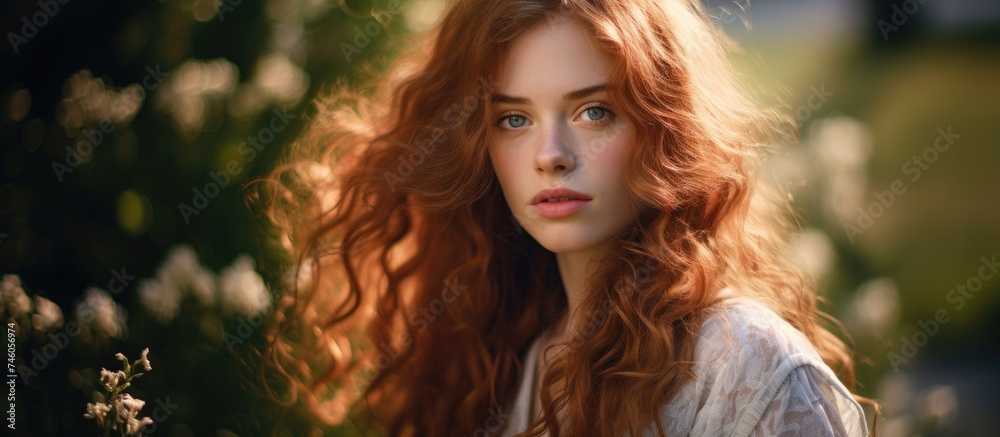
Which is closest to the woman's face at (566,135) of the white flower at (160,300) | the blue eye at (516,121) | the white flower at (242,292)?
the blue eye at (516,121)

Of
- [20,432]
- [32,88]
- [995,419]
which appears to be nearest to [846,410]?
[20,432]

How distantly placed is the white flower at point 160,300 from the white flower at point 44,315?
8.0 inches

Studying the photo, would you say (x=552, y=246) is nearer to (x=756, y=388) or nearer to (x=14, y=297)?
(x=756, y=388)

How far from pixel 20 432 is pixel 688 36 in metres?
1.50

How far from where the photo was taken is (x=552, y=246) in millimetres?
1688

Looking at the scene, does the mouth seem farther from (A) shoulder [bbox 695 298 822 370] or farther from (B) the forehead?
(A) shoulder [bbox 695 298 822 370]

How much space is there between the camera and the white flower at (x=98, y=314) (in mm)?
1613

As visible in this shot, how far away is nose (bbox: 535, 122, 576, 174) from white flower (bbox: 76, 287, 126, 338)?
869 mm

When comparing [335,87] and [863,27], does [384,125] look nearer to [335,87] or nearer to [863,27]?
[335,87]

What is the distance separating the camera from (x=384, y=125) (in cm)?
200

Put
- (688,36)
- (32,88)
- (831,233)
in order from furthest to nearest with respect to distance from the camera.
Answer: (831,233), (32,88), (688,36)

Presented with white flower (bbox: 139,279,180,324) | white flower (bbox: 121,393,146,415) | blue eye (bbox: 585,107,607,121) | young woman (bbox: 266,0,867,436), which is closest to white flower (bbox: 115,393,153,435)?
white flower (bbox: 121,393,146,415)

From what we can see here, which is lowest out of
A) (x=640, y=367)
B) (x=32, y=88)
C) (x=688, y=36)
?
(x=32, y=88)

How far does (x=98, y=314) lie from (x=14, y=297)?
0.15m
